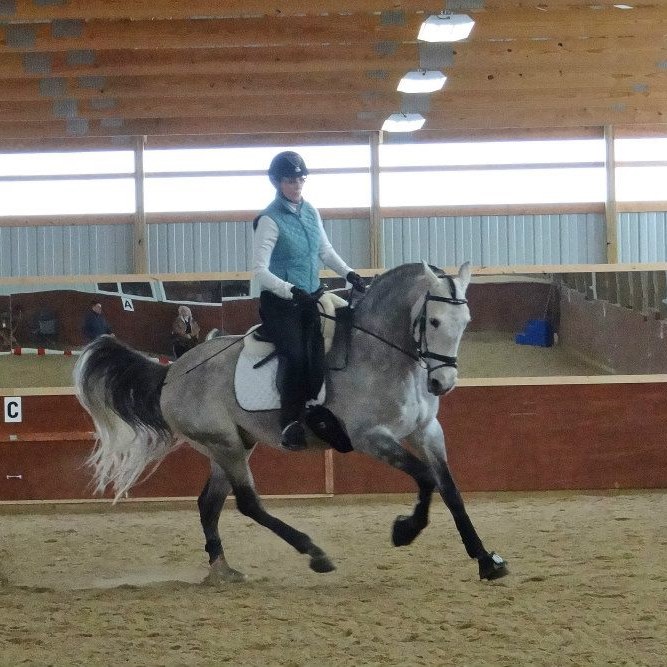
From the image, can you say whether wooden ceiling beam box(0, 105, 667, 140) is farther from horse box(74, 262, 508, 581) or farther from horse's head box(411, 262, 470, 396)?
horse's head box(411, 262, 470, 396)

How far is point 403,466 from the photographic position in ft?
15.1

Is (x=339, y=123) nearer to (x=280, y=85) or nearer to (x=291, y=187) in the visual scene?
(x=280, y=85)

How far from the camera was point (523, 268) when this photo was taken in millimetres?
7781

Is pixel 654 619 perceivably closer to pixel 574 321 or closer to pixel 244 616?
pixel 244 616

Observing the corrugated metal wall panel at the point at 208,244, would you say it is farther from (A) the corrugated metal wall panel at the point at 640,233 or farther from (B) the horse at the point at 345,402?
(B) the horse at the point at 345,402

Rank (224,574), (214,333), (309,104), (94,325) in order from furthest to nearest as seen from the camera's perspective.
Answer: (309,104) < (94,325) < (214,333) < (224,574)

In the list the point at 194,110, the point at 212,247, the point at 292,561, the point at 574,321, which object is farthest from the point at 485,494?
the point at 212,247

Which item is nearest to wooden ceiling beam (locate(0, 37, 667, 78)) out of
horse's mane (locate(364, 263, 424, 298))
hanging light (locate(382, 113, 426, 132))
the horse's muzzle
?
hanging light (locate(382, 113, 426, 132))

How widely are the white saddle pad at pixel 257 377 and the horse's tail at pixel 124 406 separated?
0.62 m

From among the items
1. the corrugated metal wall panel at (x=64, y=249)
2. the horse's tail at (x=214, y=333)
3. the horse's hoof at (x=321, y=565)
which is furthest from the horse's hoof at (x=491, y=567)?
the corrugated metal wall panel at (x=64, y=249)

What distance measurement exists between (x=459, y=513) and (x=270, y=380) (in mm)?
1072

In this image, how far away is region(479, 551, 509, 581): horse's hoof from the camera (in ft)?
15.4

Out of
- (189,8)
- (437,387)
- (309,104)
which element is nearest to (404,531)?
(437,387)

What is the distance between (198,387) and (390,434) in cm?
117
